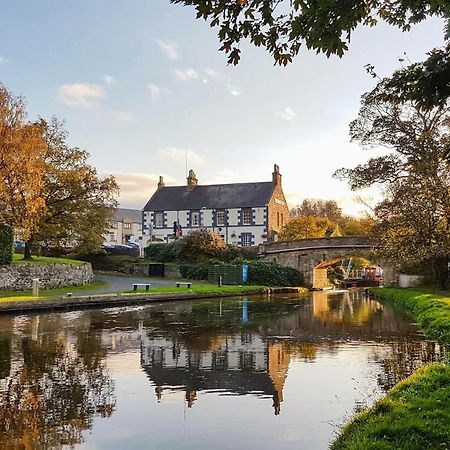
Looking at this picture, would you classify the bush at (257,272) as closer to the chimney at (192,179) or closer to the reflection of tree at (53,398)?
the chimney at (192,179)

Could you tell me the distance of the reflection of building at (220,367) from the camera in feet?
28.3

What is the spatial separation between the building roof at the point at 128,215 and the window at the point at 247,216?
2961 centimetres

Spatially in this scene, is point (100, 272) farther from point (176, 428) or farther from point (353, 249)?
point (176, 428)

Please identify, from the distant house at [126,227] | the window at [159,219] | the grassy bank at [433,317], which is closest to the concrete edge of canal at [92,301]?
the grassy bank at [433,317]

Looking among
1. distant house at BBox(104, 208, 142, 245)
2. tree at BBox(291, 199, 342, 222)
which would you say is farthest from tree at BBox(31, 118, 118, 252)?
tree at BBox(291, 199, 342, 222)

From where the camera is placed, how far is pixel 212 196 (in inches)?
2485

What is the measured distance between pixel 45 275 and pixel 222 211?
33.7 m

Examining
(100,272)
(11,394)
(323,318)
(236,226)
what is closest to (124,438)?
(11,394)

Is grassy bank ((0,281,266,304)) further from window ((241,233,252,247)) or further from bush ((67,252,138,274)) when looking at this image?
window ((241,233,252,247))

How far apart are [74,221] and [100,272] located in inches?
429

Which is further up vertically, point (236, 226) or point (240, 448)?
point (236, 226)

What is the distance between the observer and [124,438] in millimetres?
6207

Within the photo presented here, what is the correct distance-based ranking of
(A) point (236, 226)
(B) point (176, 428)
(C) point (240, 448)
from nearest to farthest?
(C) point (240, 448)
(B) point (176, 428)
(A) point (236, 226)

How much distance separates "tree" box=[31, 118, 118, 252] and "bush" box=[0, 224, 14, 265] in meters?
6.69
